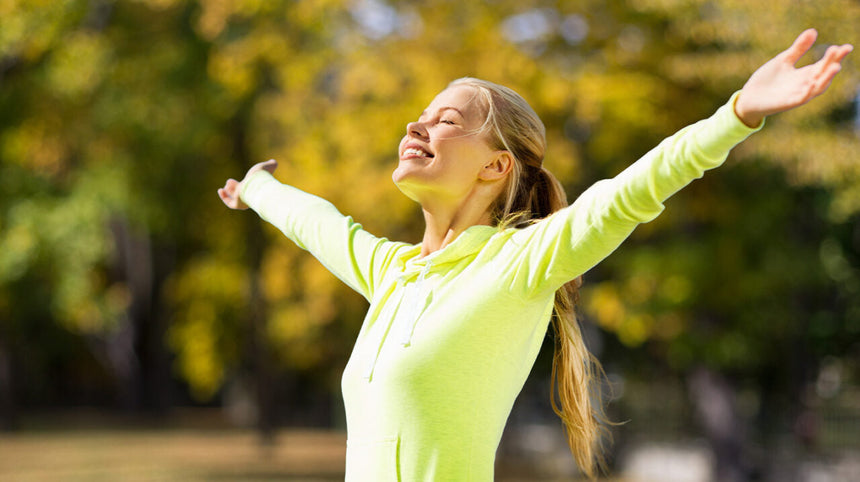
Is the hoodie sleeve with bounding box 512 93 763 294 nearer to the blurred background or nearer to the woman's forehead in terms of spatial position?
the woman's forehead

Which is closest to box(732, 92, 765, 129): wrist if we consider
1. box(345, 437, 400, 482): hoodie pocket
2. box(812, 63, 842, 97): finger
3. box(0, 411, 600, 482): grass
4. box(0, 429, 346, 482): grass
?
box(812, 63, 842, 97): finger

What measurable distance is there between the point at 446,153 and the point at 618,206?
0.54 m

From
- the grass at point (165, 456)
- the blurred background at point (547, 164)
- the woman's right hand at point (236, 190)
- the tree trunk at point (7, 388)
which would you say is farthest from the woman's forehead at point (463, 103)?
the tree trunk at point (7, 388)

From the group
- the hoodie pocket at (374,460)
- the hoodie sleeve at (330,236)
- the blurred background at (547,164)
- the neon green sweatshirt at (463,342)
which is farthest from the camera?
the blurred background at (547,164)

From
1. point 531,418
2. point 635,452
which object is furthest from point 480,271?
point 531,418

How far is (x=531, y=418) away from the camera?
22.7 metres

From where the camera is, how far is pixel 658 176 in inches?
71.6

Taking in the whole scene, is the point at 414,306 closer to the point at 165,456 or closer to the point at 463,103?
the point at 463,103

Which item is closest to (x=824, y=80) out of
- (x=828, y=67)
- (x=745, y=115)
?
(x=828, y=67)

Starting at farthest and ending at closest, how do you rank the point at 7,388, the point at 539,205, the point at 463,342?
the point at 7,388 < the point at 539,205 < the point at 463,342

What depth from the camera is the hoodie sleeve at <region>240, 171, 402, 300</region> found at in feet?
8.29

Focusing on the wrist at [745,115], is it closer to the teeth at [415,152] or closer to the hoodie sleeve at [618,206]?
the hoodie sleeve at [618,206]

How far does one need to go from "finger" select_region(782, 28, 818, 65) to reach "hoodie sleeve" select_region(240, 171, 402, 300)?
110 centimetres

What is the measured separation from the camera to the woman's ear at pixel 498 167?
91.7 inches
